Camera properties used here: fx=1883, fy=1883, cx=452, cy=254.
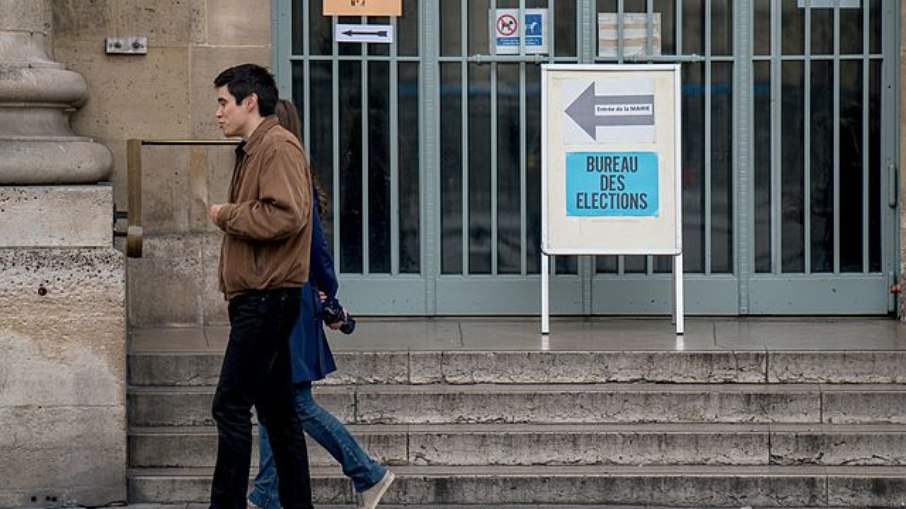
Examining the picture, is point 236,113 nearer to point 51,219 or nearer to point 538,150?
A: point 51,219

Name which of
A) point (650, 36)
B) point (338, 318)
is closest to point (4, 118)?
point (338, 318)

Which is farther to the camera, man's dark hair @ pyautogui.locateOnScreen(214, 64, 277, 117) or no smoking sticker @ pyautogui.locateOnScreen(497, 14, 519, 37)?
no smoking sticker @ pyautogui.locateOnScreen(497, 14, 519, 37)

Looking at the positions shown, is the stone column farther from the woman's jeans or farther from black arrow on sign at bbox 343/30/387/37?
black arrow on sign at bbox 343/30/387/37

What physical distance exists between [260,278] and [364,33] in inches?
161

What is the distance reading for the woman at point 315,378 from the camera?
7723 millimetres

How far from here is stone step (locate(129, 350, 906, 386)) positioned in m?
9.38

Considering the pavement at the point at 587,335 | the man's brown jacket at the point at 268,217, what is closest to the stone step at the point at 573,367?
the pavement at the point at 587,335

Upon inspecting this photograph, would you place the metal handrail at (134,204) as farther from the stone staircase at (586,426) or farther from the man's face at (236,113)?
the man's face at (236,113)

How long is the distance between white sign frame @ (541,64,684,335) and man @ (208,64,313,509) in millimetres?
2981

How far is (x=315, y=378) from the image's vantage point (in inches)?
306

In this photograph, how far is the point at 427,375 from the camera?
9414 millimetres

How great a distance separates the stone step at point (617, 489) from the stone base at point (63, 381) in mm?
311

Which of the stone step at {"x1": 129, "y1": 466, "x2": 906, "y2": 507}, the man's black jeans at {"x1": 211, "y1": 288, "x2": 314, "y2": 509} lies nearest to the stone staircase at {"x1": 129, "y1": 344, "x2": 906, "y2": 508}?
the stone step at {"x1": 129, "y1": 466, "x2": 906, "y2": 507}

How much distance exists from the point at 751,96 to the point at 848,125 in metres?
0.61
